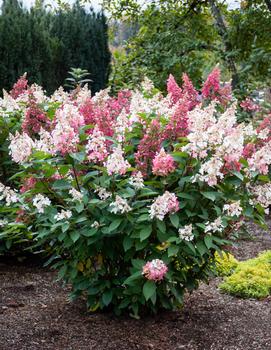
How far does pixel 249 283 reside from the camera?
3793 mm

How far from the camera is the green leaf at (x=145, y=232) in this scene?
2.60 m

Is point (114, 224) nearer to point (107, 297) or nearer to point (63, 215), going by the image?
point (63, 215)

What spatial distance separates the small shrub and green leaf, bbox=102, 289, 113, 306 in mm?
1042

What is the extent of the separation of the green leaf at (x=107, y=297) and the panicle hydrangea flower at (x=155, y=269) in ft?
1.44

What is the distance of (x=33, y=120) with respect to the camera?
3.06 m

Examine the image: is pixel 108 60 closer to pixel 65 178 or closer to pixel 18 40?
pixel 18 40

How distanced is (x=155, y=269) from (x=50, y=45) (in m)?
5.34

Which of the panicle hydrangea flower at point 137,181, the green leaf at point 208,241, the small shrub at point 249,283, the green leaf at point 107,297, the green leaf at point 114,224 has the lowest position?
the small shrub at point 249,283

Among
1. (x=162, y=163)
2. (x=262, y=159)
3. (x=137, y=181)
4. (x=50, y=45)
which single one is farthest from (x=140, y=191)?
(x=50, y=45)

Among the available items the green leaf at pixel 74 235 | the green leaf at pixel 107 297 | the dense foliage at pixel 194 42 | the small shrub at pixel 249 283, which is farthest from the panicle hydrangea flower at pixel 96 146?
the dense foliage at pixel 194 42

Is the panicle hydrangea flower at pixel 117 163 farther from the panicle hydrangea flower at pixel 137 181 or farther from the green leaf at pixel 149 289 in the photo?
the green leaf at pixel 149 289

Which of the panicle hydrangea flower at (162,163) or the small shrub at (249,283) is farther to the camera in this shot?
the small shrub at (249,283)

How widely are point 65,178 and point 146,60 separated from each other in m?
5.88

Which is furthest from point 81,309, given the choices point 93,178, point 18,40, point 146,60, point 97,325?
point 146,60
